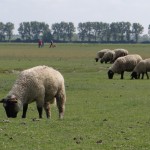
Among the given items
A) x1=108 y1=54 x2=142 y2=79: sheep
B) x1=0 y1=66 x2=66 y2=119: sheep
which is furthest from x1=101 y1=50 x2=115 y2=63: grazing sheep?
x1=0 y1=66 x2=66 y2=119: sheep

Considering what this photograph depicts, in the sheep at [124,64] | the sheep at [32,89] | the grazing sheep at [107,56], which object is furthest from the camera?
the grazing sheep at [107,56]

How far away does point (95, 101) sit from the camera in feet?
88.4

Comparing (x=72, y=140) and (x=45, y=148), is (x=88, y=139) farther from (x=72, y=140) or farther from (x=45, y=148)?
(x=45, y=148)

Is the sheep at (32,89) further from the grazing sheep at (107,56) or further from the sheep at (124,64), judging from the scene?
the grazing sheep at (107,56)

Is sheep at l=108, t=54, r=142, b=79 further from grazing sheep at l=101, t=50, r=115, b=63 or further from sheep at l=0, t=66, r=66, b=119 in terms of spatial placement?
sheep at l=0, t=66, r=66, b=119

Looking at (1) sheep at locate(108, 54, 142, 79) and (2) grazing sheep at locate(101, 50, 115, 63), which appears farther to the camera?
(2) grazing sheep at locate(101, 50, 115, 63)

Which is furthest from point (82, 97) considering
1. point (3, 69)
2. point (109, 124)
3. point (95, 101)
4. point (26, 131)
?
point (3, 69)

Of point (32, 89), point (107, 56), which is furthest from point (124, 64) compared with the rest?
point (32, 89)

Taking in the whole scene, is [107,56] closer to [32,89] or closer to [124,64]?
[124,64]

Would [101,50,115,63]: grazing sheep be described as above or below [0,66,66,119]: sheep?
below

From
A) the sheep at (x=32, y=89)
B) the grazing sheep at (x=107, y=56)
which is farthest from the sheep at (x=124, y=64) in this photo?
the sheep at (x=32, y=89)

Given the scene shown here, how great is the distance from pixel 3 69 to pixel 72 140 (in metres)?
34.7

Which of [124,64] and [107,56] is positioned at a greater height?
[124,64]

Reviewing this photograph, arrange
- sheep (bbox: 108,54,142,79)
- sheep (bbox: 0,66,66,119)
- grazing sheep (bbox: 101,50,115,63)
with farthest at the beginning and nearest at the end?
1. grazing sheep (bbox: 101,50,115,63)
2. sheep (bbox: 108,54,142,79)
3. sheep (bbox: 0,66,66,119)
